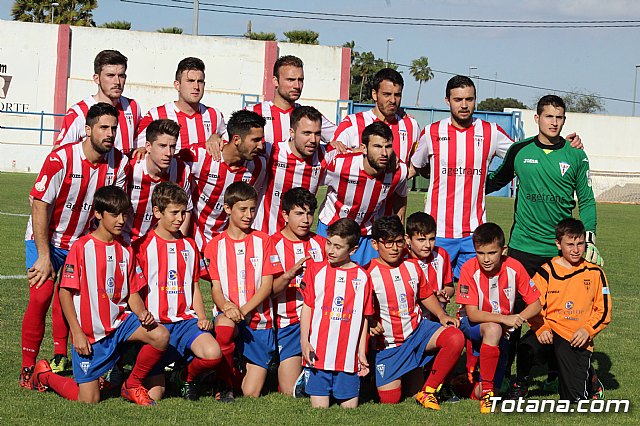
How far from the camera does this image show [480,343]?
19.7 ft

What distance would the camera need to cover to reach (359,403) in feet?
19.1

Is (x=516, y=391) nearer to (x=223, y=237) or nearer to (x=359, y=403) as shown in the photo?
(x=359, y=403)

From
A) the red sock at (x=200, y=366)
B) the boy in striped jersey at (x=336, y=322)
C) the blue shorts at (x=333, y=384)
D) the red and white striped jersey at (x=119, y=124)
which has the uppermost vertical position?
the red and white striped jersey at (x=119, y=124)

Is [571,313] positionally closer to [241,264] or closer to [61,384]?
[241,264]

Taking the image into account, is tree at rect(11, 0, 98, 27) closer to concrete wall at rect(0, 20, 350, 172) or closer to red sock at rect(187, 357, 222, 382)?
concrete wall at rect(0, 20, 350, 172)

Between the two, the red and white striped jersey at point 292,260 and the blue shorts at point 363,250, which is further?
the blue shorts at point 363,250

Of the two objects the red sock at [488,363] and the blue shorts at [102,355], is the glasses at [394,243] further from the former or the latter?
the blue shorts at [102,355]

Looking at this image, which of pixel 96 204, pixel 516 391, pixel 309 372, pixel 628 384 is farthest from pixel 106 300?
pixel 628 384

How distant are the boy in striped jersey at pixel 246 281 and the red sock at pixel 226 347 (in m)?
0.03

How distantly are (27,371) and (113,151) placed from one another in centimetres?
165

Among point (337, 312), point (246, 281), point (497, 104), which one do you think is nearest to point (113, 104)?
point (246, 281)

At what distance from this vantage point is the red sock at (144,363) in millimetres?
5496

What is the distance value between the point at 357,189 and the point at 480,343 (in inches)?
60.2

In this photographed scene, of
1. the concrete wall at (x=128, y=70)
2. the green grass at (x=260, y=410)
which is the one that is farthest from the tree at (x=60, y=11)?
the green grass at (x=260, y=410)
